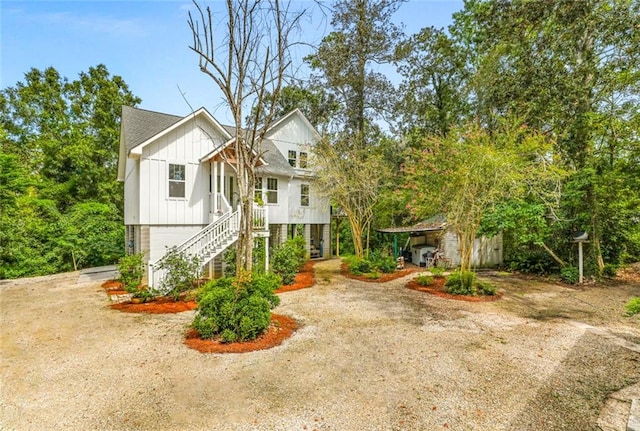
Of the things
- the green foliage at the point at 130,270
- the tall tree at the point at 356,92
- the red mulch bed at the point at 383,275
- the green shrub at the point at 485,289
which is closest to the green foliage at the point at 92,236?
the green foliage at the point at 130,270

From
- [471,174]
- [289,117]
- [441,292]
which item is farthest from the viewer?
[289,117]

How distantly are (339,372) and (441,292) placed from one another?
6945mm

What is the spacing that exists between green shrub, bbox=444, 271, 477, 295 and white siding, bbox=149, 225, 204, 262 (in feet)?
34.8

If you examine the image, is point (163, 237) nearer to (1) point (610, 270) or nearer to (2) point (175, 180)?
(2) point (175, 180)

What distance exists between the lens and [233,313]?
258 inches

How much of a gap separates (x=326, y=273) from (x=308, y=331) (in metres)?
7.75

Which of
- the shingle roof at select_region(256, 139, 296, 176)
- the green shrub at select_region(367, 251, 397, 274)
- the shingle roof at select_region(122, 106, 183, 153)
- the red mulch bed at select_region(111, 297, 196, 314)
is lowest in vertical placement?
the red mulch bed at select_region(111, 297, 196, 314)

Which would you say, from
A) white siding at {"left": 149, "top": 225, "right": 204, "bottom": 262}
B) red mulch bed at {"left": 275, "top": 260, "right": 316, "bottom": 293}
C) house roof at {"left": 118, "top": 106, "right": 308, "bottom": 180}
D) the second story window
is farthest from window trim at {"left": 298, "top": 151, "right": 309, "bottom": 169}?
white siding at {"left": 149, "top": 225, "right": 204, "bottom": 262}

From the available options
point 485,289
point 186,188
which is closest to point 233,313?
point 186,188

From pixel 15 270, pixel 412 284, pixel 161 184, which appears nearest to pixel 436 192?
pixel 412 284

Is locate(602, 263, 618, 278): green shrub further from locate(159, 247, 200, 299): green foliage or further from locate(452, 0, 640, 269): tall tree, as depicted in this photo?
locate(159, 247, 200, 299): green foliage

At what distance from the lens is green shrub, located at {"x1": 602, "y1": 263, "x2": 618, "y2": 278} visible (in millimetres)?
13211

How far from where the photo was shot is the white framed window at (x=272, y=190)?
15594 mm

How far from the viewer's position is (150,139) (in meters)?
11.7
